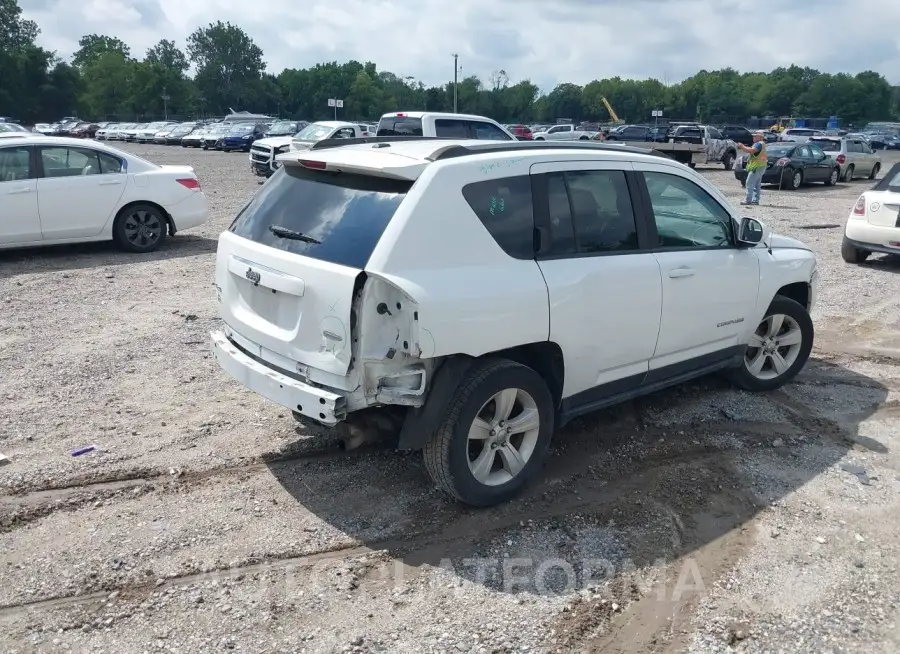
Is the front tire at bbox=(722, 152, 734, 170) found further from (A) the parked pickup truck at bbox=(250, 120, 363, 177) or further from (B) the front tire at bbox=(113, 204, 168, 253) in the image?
(B) the front tire at bbox=(113, 204, 168, 253)

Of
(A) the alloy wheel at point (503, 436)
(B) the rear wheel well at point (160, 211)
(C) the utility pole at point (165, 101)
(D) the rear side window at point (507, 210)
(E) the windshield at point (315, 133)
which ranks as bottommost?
(A) the alloy wheel at point (503, 436)

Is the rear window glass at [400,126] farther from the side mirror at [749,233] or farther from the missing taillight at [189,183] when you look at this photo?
the side mirror at [749,233]

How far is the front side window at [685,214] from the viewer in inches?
201

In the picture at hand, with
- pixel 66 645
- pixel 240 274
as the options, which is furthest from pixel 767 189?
pixel 66 645

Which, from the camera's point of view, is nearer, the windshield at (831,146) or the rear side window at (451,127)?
the rear side window at (451,127)

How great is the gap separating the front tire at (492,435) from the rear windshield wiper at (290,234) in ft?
3.59

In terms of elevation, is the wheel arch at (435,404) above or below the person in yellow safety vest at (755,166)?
below

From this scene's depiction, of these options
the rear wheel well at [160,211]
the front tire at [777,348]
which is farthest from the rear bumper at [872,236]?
the rear wheel well at [160,211]

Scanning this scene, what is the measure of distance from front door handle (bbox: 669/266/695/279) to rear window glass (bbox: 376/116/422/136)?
41.9ft

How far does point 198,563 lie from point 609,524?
214cm

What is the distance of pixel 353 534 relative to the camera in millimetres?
4109

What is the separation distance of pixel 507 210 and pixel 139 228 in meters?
8.68

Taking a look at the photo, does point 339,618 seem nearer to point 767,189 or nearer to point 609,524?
point 609,524

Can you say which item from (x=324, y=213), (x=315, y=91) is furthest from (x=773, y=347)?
(x=315, y=91)
